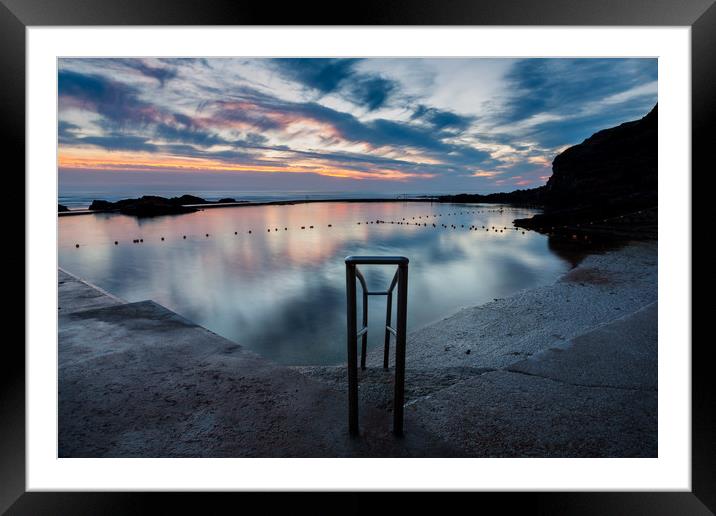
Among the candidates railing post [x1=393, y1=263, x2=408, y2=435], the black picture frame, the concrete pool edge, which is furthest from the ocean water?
the black picture frame

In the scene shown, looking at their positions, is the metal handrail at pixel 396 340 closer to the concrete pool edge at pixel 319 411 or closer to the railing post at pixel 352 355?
the railing post at pixel 352 355

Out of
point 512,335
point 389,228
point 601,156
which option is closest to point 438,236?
point 389,228

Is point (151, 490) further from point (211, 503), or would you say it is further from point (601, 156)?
point (601, 156)

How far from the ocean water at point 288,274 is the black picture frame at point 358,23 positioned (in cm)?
395

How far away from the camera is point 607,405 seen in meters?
2.58

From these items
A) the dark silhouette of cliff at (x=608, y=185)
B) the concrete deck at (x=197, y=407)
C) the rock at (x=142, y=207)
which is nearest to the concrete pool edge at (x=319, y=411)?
the concrete deck at (x=197, y=407)

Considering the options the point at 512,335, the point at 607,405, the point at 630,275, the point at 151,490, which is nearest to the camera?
the point at 151,490

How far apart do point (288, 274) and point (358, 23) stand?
1253 cm

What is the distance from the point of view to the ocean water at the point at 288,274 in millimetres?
7918

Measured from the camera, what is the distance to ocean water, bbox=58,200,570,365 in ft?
26.0

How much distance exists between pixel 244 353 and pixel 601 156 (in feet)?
207

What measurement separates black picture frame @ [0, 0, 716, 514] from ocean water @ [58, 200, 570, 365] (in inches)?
156

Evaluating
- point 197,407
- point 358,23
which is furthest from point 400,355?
point 358,23

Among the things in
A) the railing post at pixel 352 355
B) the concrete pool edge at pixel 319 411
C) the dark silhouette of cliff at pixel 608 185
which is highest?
the dark silhouette of cliff at pixel 608 185
